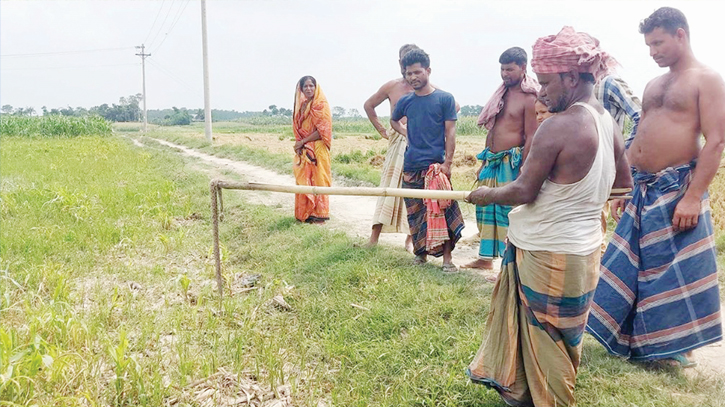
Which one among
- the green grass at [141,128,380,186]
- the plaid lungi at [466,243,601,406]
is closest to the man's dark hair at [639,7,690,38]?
the plaid lungi at [466,243,601,406]

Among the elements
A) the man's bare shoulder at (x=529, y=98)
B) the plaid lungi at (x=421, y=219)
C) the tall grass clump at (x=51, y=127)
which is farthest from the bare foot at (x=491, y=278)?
the tall grass clump at (x=51, y=127)

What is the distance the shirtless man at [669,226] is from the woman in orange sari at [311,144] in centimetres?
387

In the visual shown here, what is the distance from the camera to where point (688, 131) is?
2.73 meters

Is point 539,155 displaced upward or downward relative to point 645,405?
upward

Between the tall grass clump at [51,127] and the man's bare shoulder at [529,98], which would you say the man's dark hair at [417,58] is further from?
the tall grass clump at [51,127]

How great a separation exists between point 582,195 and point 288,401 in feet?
5.63

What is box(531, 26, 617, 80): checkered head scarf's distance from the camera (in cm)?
201

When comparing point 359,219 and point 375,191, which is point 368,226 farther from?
point 375,191

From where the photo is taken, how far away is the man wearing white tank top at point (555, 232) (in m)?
2.01

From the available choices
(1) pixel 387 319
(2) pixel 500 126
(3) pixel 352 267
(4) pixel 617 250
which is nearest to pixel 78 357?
(1) pixel 387 319

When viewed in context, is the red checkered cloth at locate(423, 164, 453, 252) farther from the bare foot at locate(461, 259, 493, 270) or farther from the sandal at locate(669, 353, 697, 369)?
the sandal at locate(669, 353, 697, 369)

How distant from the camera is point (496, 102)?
4.09m

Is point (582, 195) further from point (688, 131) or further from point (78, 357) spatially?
point (78, 357)

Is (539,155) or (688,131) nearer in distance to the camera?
(539,155)
